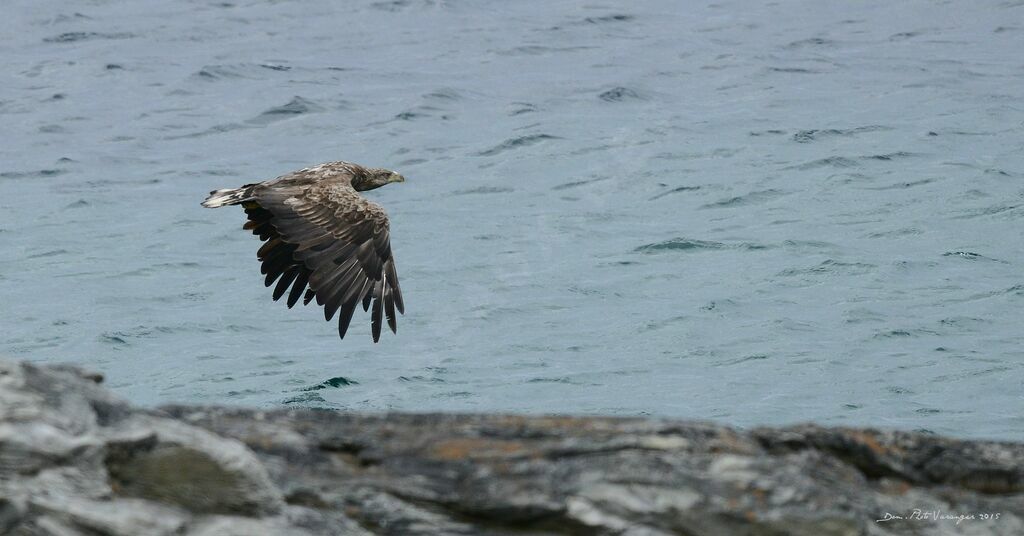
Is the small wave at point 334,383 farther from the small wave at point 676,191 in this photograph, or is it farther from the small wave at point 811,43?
the small wave at point 811,43

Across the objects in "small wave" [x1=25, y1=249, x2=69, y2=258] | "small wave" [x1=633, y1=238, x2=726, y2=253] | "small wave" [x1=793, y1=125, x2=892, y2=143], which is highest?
"small wave" [x1=793, y1=125, x2=892, y2=143]

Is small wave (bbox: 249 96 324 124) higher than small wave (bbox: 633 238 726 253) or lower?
higher

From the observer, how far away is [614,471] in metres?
4.70

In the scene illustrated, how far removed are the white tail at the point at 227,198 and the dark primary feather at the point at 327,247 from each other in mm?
62

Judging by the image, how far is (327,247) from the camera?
11.2 metres

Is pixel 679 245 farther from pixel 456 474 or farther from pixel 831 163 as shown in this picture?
pixel 456 474

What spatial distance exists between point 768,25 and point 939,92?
5.12 meters

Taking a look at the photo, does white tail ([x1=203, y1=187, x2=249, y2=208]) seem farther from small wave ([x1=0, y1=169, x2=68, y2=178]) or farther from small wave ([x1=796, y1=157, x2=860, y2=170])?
small wave ([x1=796, y1=157, x2=860, y2=170])

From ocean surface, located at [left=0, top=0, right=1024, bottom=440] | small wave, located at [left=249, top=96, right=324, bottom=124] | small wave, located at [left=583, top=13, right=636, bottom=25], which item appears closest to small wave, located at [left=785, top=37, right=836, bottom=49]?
ocean surface, located at [left=0, top=0, right=1024, bottom=440]

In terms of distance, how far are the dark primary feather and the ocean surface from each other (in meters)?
3.66

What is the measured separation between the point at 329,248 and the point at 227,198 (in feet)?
2.56

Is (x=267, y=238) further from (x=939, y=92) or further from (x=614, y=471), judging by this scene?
(x=939, y=92)

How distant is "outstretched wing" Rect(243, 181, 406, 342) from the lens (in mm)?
11062

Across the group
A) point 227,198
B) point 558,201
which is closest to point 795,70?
point 558,201
